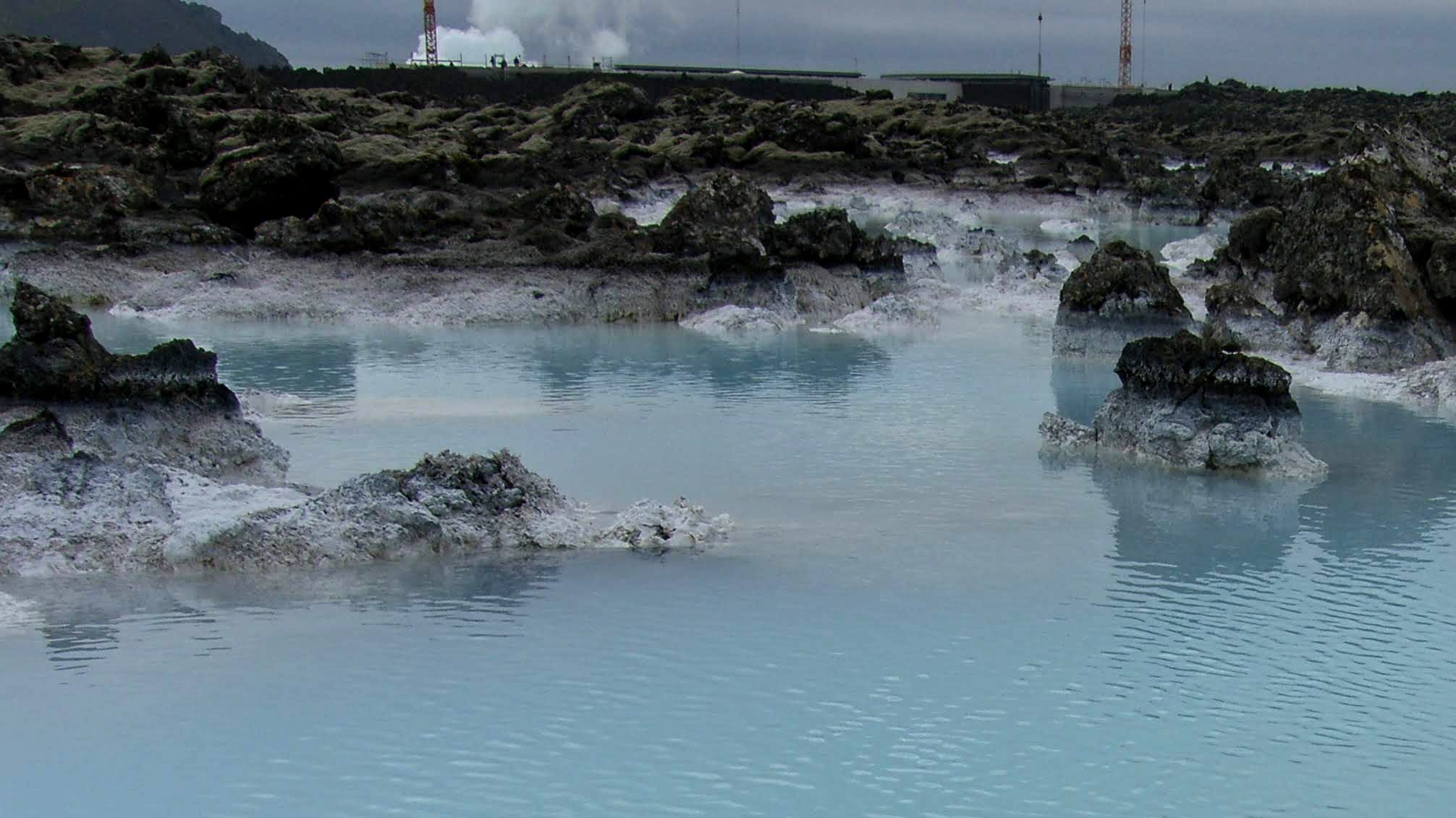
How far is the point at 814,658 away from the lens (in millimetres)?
10000

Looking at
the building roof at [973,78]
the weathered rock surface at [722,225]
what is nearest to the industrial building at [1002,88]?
the building roof at [973,78]

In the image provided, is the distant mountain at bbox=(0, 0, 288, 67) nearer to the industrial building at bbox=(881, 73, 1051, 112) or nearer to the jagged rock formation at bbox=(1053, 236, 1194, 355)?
the industrial building at bbox=(881, 73, 1051, 112)

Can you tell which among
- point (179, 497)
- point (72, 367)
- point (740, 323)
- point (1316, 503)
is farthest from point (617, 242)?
point (179, 497)

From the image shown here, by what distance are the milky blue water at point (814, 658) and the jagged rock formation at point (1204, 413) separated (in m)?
0.33

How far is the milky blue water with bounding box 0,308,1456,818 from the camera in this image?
827 centimetres

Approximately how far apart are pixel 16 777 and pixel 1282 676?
277 inches

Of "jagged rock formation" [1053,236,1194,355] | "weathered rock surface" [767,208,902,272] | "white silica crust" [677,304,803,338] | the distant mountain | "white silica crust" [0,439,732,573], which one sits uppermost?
the distant mountain

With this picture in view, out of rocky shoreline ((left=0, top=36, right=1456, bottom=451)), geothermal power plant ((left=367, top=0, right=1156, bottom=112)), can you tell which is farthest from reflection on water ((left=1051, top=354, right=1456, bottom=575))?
geothermal power plant ((left=367, top=0, right=1156, bottom=112))

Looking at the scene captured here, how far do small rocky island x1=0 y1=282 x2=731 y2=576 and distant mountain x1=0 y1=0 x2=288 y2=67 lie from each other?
133 m

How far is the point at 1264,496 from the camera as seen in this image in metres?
14.4

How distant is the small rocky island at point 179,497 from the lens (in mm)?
11727

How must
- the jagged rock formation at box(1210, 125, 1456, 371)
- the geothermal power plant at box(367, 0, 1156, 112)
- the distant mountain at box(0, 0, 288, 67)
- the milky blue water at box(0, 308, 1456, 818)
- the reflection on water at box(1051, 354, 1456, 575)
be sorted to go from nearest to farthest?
the milky blue water at box(0, 308, 1456, 818), the reflection on water at box(1051, 354, 1456, 575), the jagged rock formation at box(1210, 125, 1456, 371), the geothermal power plant at box(367, 0, 1156, 112), the distant mountain at box(0, 0, 288, 67)

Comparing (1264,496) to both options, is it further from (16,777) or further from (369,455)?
(16,777)

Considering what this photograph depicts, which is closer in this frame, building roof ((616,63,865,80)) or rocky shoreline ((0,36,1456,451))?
rocky shoreline ((0,36,1456,451))
